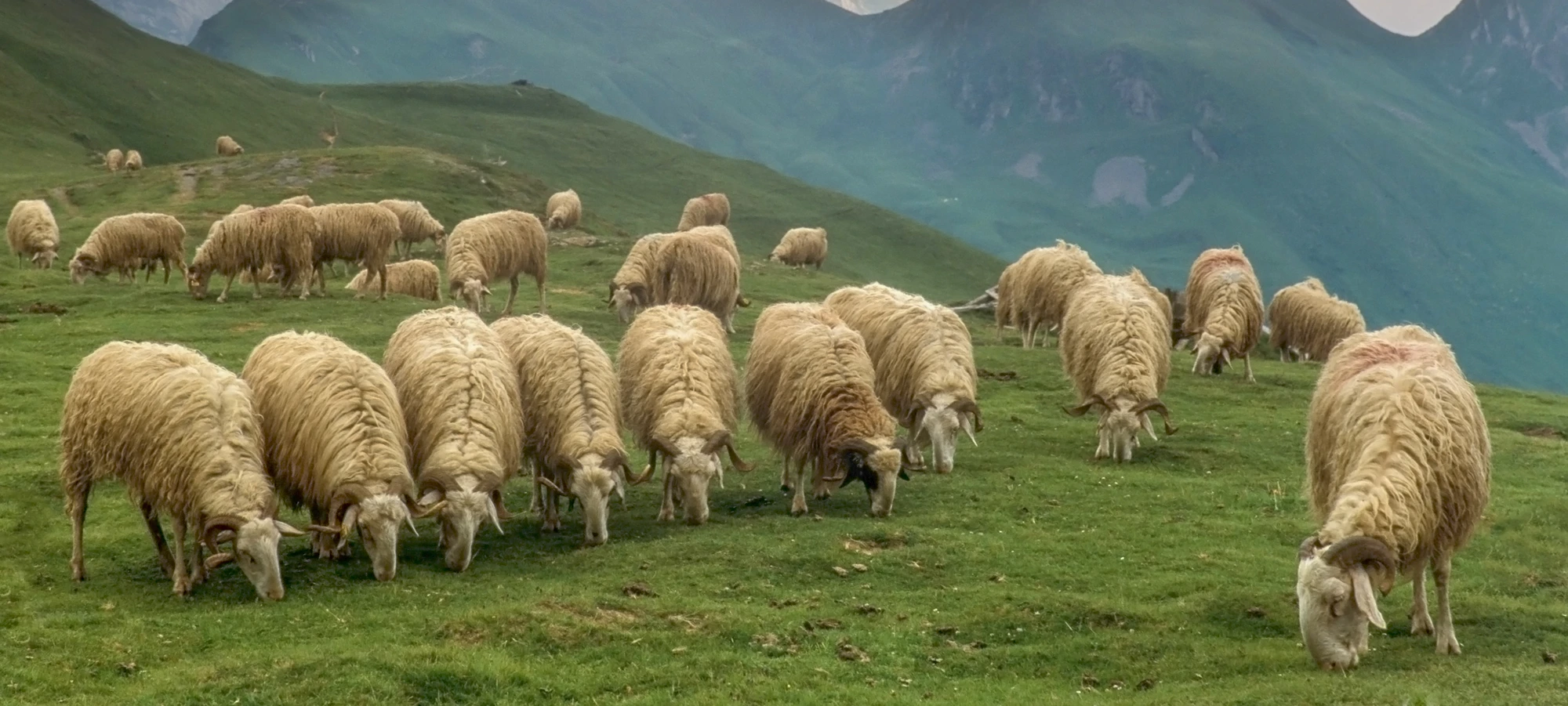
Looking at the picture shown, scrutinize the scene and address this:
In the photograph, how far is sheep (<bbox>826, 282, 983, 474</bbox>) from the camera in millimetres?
16953

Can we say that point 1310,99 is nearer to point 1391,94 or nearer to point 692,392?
point 1391,94

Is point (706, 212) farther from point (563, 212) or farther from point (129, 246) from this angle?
point (129, 246)

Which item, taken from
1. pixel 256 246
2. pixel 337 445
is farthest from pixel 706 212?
pixel 337 445

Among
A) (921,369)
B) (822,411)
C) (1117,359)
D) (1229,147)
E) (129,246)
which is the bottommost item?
(822,411)

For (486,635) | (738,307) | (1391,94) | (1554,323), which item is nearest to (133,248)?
(738,307)

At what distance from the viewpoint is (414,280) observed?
32.8 meters

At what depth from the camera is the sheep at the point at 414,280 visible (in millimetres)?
32312

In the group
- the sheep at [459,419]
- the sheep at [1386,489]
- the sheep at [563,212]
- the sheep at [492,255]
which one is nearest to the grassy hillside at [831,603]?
the sheep at [1386,489]

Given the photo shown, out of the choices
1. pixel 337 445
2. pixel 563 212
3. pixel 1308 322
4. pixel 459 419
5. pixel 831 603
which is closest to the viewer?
pixel 831 603

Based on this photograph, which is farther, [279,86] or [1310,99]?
[1310,99]

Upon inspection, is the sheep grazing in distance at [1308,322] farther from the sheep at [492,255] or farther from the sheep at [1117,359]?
the sheep at [492,255]

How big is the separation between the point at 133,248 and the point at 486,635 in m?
26.4

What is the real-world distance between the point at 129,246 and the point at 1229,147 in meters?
156

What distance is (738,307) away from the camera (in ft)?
111
